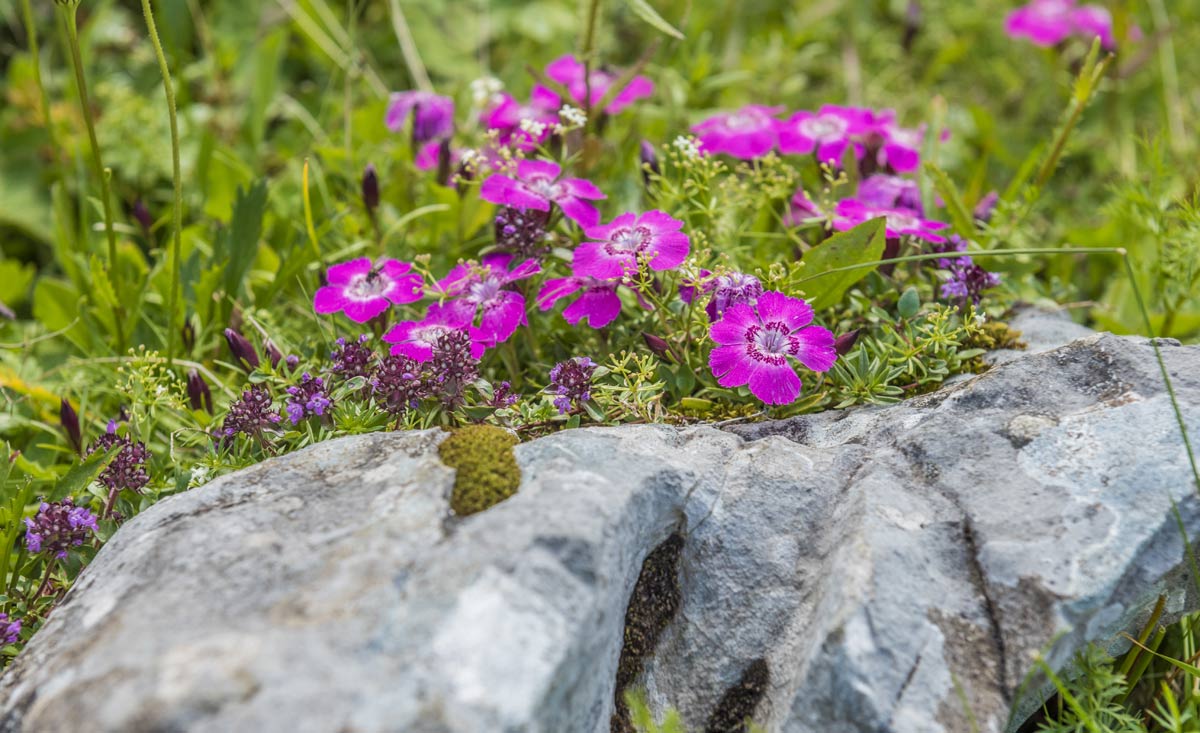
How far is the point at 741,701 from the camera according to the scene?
6.19ft

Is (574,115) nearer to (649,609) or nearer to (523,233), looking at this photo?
(523,233)

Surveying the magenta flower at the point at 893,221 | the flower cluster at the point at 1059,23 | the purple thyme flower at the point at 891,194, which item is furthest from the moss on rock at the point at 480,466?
the flower cluster at the point at 1059,23

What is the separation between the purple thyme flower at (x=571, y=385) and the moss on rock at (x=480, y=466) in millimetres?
250

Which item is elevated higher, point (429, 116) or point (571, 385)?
point (429, 116)

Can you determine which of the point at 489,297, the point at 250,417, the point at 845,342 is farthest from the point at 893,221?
the point at 250,417

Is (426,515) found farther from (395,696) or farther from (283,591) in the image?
(395,696)

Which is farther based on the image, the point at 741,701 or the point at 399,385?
the point at 399,385

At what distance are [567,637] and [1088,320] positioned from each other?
2.49 metres

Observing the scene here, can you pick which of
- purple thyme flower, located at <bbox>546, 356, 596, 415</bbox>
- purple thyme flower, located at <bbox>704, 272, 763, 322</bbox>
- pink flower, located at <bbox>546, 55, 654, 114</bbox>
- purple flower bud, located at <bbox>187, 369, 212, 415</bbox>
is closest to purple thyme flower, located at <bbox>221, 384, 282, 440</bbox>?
purple flower bud, located at <bbox>187, 369, 212, 415</bbox>

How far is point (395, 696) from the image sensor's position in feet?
4.76

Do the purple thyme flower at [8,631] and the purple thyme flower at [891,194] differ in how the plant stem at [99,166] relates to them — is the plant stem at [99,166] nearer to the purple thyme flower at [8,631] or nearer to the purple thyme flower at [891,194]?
the purple thyme flower at [8,631]

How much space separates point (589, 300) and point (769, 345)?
47cm

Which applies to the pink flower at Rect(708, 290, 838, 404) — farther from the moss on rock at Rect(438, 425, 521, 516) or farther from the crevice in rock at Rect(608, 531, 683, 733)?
the moss on rock at Rect(438, 425, 521, 516)

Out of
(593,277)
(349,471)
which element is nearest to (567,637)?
(349,471)
